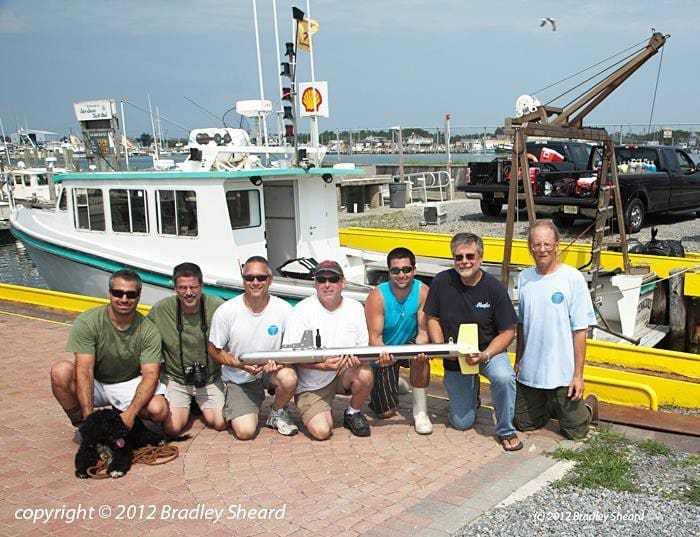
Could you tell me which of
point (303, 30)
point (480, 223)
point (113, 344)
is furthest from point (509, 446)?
point (480, 223)

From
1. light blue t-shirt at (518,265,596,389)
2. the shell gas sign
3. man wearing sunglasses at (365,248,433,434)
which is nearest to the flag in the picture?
the shell gas sign

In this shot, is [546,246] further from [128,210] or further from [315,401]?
[128,210]

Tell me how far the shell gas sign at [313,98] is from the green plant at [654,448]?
6.50 metres

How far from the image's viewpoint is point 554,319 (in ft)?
15.2

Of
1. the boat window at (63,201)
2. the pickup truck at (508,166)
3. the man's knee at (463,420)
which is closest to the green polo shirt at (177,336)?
the man's knee at (463,420)

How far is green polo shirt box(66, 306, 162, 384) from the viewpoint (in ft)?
14.6

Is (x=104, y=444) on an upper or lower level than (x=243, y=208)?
lower

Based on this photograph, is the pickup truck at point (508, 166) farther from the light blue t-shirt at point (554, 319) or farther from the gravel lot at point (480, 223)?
the light blue t-shirt at point (554, 319)

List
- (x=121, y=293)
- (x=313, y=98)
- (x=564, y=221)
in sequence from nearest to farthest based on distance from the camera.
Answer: (x=121, y=293)
(x=313, y=98)
(x=564, y=221)

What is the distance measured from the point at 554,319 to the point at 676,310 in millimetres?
5019

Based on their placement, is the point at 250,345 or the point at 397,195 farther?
the point at 397,195

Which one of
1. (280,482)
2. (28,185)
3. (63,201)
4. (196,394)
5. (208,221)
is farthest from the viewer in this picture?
(28,185)

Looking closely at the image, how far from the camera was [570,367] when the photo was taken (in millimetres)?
4672

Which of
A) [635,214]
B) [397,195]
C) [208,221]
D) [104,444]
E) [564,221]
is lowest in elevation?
[104,444]
